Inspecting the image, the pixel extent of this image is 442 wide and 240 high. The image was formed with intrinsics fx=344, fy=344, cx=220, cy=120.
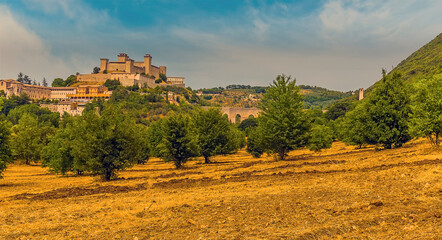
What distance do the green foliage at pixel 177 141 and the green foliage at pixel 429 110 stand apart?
20.2 meters

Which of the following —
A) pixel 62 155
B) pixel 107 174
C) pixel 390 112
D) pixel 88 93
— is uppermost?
pixel 88 93

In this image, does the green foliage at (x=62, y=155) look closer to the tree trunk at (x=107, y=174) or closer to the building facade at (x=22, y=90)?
the tree trunk at (x=107, y=174)

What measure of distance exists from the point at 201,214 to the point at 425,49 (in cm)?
22680

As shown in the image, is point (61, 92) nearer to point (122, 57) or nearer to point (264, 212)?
point (122, 57)

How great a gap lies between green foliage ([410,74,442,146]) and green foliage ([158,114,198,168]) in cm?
2016

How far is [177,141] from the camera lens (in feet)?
116

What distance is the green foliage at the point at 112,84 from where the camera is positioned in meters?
174

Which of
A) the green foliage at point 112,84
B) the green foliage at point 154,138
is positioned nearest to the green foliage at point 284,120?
the green foliage at point 154,138

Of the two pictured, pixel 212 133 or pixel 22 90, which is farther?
pixel 22 90

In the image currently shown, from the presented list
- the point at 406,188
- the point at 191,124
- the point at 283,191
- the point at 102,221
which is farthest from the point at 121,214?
the point at 191,124

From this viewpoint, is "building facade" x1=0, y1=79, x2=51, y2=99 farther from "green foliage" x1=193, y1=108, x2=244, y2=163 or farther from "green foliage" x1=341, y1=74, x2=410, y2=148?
"green foliage" x1=341, y1=74, x2=410, y2=148

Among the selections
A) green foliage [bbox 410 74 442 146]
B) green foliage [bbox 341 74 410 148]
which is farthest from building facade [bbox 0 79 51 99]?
green foliage [bbox 410 74 442 146]

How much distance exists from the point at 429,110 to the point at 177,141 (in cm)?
2241

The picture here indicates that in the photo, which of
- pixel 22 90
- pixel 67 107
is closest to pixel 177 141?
pixel 67 107
